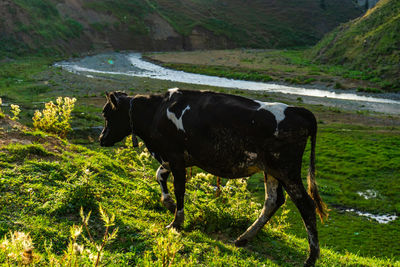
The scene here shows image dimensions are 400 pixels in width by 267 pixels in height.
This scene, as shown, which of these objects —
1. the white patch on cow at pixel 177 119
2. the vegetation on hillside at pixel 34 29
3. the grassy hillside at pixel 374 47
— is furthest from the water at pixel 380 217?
the vegetation on hillside at pixel 34 29

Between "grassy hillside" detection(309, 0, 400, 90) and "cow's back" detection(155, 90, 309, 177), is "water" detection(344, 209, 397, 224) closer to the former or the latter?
"cow's back" detection(155, 90, 309, 177)

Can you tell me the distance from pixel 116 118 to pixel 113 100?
1.61 ft

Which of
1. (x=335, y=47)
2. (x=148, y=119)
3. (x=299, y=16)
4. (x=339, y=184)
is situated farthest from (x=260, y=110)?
(x=299, y=16)

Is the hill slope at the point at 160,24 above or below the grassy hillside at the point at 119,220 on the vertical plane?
above

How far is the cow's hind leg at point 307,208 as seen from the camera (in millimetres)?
6680

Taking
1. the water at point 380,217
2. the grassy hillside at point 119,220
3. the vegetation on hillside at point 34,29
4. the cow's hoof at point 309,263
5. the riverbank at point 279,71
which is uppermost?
the vegetation on hillside at point 34,29

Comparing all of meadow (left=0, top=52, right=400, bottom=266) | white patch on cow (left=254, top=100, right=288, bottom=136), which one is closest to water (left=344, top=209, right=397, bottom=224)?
meadow (left=0, top=52, right=400, bottom=266)

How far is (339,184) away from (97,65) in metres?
57.4

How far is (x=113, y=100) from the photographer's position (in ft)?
28.5

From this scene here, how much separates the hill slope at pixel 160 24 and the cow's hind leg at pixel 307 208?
68902mm

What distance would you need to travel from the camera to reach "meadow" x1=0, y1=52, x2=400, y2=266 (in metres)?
5.92

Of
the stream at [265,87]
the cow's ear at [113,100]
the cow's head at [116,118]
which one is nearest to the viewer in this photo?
the cow's ear at [113,100]

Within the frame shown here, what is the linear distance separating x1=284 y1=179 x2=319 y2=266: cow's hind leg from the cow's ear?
4.38 metres

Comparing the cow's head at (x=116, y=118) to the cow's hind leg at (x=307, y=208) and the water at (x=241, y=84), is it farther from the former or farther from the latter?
the water at (x=241, y=84)
